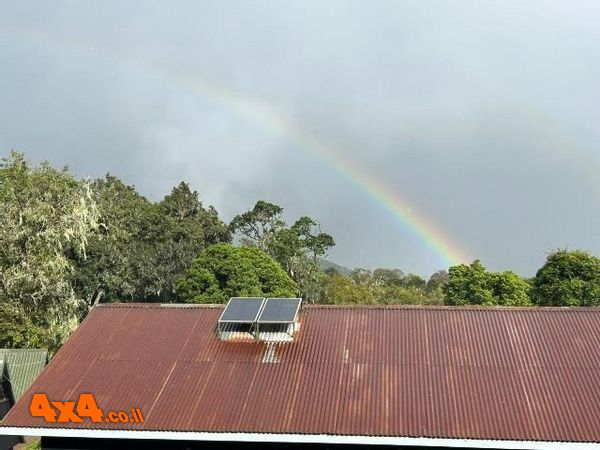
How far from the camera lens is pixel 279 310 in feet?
51.0

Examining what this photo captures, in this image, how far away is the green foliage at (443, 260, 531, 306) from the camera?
35.9 m

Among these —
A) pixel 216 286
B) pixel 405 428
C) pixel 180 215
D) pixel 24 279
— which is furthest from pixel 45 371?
pixel 180 215

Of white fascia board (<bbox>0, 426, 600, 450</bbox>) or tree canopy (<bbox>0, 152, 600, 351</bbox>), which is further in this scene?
tree canopy (<bbox>0, 152, 600, 351</bbox>)

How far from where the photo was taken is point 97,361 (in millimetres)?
14273

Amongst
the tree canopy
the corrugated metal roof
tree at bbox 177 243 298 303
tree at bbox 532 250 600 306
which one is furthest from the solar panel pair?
tree at bbox 532 250 600 306

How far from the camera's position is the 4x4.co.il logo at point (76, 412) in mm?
12445

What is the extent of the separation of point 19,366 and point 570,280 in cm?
3038

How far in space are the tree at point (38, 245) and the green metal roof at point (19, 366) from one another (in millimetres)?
5929

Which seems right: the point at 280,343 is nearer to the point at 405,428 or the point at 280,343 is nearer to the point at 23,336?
the point at 405,428

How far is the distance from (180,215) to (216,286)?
15.8m

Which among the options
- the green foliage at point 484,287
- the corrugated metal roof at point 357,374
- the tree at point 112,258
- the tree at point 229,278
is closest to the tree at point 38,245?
the tree at point 112,258

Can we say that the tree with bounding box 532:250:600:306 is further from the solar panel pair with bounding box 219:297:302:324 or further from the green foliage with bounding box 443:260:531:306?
the solar panel pair with bounding box 219:297:302:324

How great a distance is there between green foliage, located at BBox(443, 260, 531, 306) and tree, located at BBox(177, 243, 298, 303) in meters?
12.3

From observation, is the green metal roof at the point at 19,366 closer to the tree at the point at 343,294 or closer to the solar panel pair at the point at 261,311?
the solar panel pair at the point at 261,311
